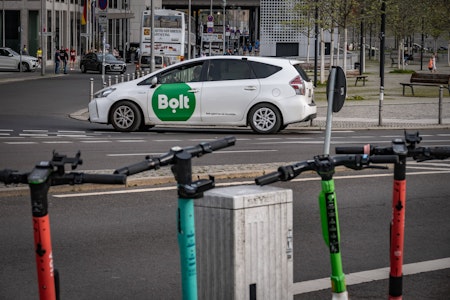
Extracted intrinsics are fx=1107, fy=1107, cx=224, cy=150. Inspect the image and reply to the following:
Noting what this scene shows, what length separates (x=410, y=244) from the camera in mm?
10156

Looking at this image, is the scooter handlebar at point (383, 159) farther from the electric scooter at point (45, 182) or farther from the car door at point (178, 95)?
the car door at point (178, 95)

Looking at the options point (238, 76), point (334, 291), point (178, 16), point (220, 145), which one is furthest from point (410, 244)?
point (178, 16)

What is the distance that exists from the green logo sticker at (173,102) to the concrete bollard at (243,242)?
54.7ft

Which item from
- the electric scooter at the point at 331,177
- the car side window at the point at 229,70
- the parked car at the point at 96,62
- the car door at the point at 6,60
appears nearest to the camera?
the electric scooter at the point at 331,177

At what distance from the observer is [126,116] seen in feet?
77.9

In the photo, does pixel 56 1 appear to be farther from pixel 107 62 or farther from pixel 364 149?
pixel 364 149

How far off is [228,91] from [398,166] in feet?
54.8

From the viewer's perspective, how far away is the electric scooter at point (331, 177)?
6.18 metres

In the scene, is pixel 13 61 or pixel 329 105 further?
→ pixel 13 61

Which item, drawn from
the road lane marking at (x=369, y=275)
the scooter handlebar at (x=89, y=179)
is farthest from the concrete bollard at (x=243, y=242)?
the road lane marking at (x=369, y=275)

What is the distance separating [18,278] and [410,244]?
371cm

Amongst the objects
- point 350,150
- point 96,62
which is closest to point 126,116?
point 350,150

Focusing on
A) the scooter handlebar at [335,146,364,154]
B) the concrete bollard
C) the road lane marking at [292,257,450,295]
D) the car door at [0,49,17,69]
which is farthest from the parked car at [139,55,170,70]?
the scooter handlebar at [335,146,364,154]

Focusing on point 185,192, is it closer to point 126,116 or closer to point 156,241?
point 156,241
